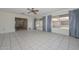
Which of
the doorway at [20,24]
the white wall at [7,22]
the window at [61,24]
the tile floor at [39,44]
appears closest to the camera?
the tile floor at [39,44]

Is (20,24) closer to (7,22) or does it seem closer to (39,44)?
(7,22)

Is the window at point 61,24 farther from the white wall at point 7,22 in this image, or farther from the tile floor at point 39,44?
the white wall at point 7,22

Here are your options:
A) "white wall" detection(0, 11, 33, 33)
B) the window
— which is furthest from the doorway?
the window

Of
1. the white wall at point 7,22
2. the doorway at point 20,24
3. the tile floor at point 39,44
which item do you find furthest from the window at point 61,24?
the white wall at point 7,22

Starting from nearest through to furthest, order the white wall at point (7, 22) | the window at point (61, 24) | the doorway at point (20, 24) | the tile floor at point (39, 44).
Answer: the tile floor at point (39, 44), the window at point (61, 24), the white wall at point (7, 22), the doorway at point (20, 24)

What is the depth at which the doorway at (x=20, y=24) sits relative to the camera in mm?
11612

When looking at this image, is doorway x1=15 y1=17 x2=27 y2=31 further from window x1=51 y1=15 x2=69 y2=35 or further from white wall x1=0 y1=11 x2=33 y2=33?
window x1=51 y1=15 x2=69 y2=35

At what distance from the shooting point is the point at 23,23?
1245cm

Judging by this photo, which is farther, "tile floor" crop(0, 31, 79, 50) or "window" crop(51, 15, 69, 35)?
"window" crop(51, 15, 69, 35)

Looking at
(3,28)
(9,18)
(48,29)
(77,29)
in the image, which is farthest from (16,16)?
(77,29)

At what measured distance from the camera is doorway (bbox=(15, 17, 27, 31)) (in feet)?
38.1

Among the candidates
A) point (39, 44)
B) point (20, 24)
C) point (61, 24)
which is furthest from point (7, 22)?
point (39, 44)
